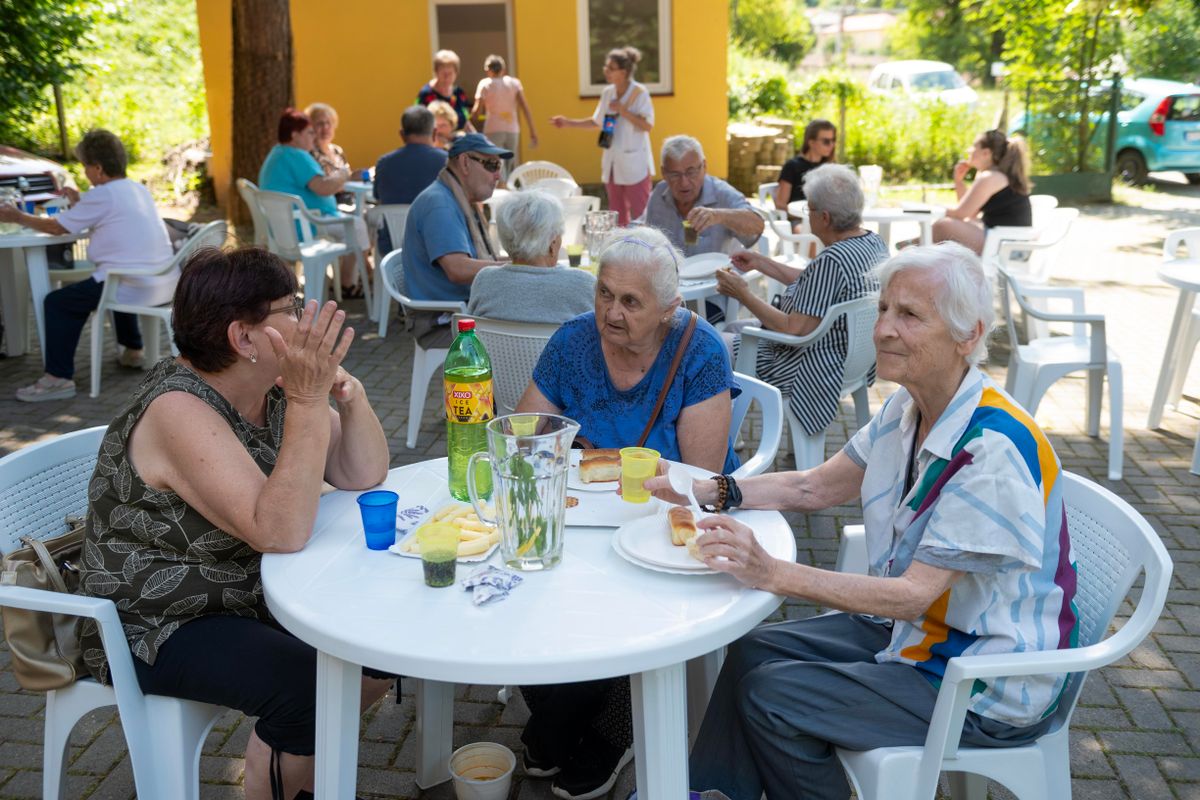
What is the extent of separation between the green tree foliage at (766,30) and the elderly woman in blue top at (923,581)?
3835cm

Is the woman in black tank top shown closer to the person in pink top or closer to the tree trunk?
the person in pink top

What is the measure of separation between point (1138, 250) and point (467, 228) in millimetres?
7444

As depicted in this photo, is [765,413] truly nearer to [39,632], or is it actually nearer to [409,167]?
[39,632]

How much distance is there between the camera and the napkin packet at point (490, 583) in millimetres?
1812

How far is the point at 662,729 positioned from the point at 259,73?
27.2 feet

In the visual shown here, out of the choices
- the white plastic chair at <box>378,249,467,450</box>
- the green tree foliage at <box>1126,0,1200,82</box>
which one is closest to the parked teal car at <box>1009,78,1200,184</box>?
the green tree foliage at <box>1126,0,1200,82</box>

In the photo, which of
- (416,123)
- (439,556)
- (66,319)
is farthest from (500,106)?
(439,556)

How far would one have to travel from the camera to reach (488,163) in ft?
16.3

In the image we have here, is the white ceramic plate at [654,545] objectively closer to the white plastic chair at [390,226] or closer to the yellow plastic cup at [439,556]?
the yellow plastic cup at [439,556]

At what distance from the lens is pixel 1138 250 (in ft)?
32.3

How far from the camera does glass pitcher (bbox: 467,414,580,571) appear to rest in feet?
6.03

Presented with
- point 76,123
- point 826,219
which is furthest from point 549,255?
point 76,123

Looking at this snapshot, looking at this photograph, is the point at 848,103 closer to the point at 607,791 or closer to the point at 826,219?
the point at 826,219

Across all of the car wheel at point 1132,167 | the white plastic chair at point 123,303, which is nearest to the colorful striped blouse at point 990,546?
the white plastic chair at point 123,303
